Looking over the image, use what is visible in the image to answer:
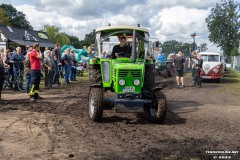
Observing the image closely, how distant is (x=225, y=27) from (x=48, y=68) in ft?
177

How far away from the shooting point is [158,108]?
26.4 ft

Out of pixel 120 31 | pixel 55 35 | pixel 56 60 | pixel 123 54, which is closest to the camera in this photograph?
pixel 123 54

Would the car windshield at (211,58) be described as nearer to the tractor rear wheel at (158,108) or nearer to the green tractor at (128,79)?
the green tractor at (128,79)

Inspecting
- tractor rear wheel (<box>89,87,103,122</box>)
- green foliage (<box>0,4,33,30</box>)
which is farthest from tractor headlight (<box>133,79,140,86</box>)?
green foliage (<box>0,4,33,30</box>)

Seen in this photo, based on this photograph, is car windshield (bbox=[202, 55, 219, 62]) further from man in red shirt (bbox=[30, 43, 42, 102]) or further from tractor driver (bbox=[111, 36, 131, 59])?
tractor driver (bbox=[111, 36, 131, 59])

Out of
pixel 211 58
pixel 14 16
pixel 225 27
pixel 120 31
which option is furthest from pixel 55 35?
pixel 120 31

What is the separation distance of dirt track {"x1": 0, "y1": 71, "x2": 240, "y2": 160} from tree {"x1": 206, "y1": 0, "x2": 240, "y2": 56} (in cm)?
5398

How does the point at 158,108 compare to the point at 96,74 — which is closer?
the point at 158,108

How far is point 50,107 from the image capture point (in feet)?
33.4

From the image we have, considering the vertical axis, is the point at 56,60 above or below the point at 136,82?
above

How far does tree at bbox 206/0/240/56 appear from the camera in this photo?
202ft

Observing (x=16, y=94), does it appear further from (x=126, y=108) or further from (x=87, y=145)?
(x=87, y=145)

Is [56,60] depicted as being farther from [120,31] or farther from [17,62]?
[120,31]

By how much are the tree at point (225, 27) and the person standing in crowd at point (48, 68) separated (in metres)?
52.1
